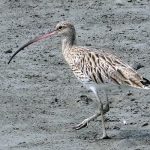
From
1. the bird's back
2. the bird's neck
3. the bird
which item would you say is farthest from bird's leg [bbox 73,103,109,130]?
the bird's neck

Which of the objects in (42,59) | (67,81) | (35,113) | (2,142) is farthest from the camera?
(42,59)

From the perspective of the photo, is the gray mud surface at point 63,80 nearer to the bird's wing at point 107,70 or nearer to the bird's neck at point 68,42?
the bird's wing at point 107,70

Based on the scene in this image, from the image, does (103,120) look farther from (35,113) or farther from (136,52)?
(136,52)

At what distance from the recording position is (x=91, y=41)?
1581 centimetres

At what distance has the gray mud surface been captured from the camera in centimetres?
1180

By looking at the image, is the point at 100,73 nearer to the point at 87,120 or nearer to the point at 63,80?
the point at 87,120

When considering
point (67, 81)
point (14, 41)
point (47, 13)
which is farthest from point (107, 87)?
point (47, 13)

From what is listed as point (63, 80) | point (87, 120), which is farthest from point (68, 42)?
point (63, 80)

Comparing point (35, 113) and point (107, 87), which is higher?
point (107, 87)

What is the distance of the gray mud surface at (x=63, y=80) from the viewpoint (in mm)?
11797

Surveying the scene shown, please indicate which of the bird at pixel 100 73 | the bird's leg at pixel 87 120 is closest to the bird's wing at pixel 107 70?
the bird at pixel 100 73

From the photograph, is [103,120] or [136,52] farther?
[136,52]

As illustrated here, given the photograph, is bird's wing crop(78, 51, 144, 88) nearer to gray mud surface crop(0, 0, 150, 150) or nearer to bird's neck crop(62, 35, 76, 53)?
gray mud surface crop(0, 0, 150, 150)

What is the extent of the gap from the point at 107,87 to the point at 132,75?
0.42 m
